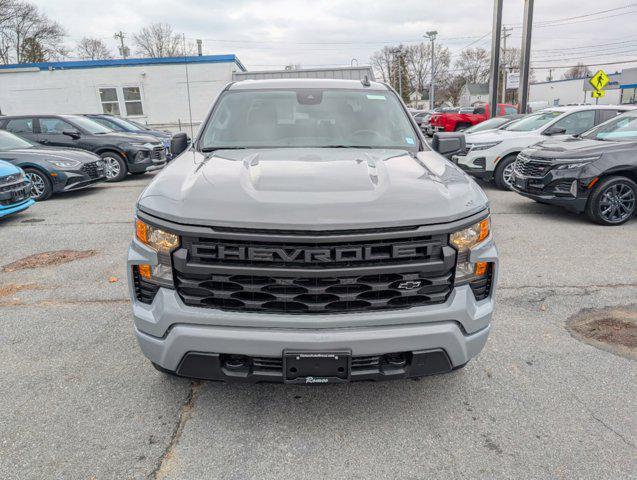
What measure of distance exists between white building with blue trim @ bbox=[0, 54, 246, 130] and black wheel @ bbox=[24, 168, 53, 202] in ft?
47.8

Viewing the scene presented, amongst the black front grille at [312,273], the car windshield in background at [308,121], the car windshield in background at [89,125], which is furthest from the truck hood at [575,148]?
the car windshield in background at [89,125]

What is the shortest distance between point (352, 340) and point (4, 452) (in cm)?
186

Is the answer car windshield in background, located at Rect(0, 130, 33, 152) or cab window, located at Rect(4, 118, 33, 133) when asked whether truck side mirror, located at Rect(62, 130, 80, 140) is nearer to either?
cab window, located at Rect(4, 118, 33, 133)

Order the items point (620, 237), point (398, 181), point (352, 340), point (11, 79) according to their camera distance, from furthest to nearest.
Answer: point (11, 79)
point (620, 237)
point (398, 181)
point (352, 340)

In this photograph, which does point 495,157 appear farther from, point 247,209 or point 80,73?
point 80,73

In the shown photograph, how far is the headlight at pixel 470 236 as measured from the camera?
234 centimetres

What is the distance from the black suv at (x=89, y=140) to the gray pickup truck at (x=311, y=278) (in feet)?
33.5

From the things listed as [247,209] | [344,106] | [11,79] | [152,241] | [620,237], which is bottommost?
[620,237]

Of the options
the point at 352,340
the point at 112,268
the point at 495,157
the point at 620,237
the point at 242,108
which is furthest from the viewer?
the point at 495,157

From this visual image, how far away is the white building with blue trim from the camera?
75.8 feet

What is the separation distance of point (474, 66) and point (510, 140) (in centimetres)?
8792

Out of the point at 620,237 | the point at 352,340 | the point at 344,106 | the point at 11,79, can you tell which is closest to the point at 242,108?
the point at 344,106

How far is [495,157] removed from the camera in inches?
372

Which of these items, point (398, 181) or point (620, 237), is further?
point (620, 237)
